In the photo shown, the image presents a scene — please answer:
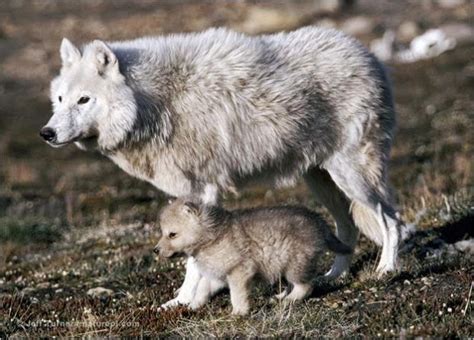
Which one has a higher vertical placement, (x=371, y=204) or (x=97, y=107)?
(x=97, y=107)

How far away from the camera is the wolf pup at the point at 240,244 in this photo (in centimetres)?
759

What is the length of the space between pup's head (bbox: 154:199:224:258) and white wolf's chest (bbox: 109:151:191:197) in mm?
906

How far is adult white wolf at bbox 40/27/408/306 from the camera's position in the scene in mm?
8617

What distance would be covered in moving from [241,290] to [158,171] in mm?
1707

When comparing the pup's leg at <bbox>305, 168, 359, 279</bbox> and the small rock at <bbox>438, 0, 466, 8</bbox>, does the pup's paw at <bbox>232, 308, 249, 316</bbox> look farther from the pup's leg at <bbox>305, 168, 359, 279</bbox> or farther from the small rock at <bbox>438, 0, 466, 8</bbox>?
the small rock at <bbox>438, 0, 466, 8</bbox>

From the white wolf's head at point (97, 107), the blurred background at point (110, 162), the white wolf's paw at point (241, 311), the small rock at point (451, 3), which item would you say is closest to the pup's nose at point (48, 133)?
the white wolf's head at point (97, 107)

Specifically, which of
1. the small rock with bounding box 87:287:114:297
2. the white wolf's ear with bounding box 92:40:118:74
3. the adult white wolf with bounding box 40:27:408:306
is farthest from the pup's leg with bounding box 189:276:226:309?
the white wolf's ear with bounding box 92:40:118:74

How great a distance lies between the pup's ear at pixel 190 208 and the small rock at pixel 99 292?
2312mm

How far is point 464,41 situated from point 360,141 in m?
34.9

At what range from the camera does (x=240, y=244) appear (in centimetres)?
Result: 763

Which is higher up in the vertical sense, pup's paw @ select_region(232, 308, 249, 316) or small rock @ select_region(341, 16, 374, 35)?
pup's paw @ select_region(232, 308, 249, 316)

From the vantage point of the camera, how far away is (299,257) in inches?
300

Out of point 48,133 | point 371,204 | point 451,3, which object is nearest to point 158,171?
point 48,133

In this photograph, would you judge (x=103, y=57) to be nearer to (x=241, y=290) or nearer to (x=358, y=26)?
(x=241, y=290)
